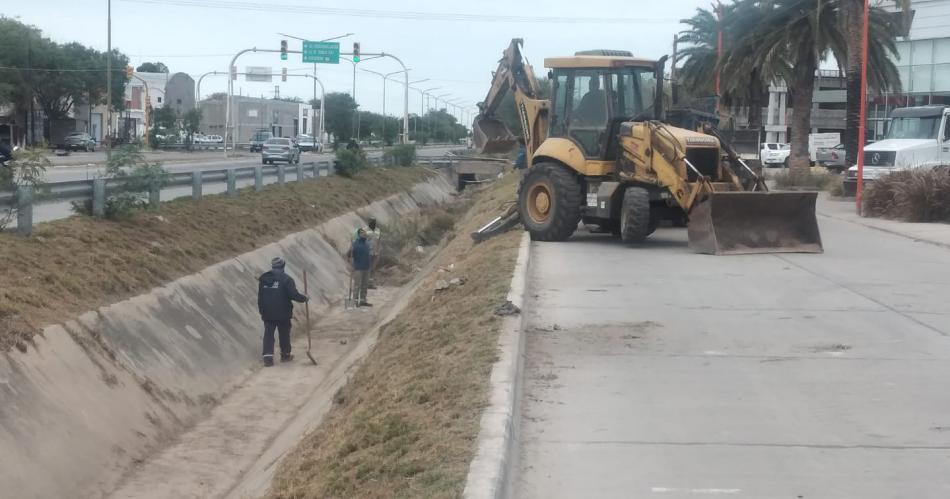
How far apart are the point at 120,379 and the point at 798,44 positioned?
2787 cm

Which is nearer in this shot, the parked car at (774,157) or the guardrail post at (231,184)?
the guardrail post at (231,184)

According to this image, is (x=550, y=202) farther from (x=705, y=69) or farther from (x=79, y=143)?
(x=79, y=143)

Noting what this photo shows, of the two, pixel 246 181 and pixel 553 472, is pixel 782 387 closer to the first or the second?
pixel 553 472

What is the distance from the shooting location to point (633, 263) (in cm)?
1609

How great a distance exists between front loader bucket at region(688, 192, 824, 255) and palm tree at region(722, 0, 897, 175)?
56.2 ft

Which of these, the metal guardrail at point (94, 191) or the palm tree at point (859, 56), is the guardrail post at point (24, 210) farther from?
the palm tree at point (859, 56)

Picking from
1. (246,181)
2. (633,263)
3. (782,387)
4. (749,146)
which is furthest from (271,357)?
(749,146)

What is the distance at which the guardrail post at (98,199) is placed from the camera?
17.2 m

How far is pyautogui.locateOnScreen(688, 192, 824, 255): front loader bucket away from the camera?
1680 centimetres

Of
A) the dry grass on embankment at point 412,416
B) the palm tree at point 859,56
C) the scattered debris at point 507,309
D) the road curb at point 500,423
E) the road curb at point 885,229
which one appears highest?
the palm tree at point 859,56

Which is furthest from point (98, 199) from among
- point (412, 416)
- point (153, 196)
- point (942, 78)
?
point (942, 78)

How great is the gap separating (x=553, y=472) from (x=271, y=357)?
1088cm

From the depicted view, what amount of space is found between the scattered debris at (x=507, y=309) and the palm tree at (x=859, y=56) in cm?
2130

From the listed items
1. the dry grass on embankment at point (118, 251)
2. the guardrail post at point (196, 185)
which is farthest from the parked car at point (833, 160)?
the guardrail post at point (196, 185)
